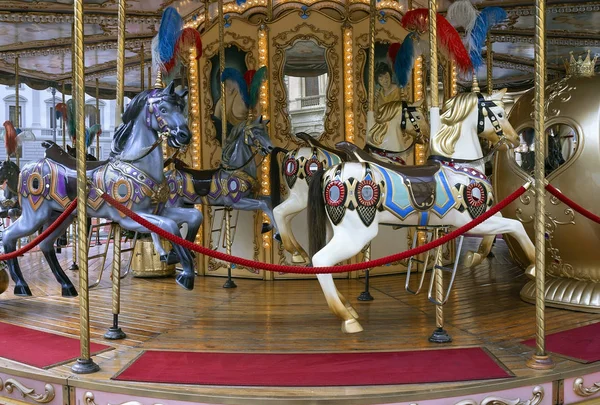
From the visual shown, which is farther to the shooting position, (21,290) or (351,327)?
(21,290)

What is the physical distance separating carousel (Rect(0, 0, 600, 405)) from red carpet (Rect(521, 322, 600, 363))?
28 millimetres

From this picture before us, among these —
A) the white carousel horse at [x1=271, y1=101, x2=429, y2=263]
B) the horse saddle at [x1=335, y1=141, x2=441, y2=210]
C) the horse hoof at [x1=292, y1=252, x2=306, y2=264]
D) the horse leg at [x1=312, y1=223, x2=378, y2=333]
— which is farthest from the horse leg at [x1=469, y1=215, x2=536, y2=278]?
the horse hoof at [x1=292, y1=252, x2=306, y2=264]

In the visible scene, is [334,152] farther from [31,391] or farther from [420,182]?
[31,391]

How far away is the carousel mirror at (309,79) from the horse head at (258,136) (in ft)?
2.34

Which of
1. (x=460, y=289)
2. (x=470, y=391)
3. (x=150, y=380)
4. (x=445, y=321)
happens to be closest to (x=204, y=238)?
(x=460, y=289)

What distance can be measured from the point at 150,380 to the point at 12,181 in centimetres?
793

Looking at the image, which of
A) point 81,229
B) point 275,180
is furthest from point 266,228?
point 81,229

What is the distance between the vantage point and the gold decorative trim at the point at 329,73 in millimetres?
7508

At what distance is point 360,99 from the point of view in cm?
755

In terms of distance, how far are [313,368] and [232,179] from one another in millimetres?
3714

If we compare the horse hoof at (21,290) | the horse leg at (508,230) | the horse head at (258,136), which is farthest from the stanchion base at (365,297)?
the horse hoof at (21,290)

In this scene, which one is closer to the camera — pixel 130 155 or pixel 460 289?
pixel 130 155

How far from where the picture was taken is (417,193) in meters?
4.29

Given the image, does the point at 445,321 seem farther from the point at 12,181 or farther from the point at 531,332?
the point at 12,181
